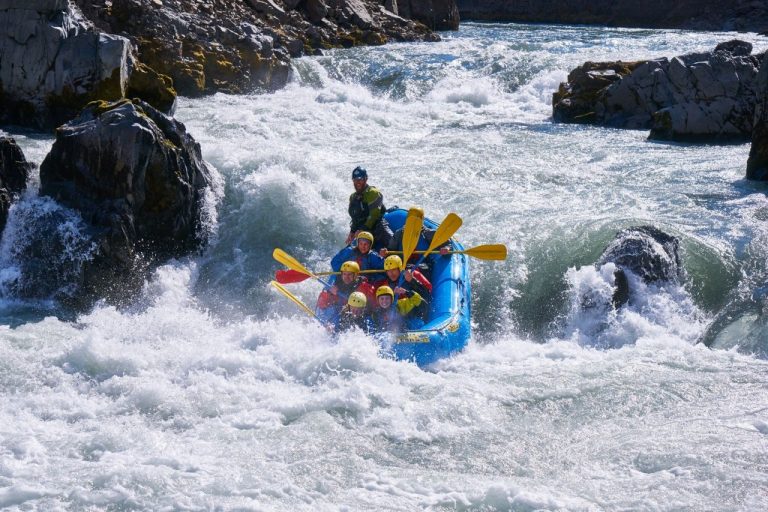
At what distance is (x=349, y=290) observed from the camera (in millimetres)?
7773

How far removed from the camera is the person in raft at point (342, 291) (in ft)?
25.1

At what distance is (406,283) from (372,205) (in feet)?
3.42

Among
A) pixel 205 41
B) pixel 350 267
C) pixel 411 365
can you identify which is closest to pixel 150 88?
pixel 205 41

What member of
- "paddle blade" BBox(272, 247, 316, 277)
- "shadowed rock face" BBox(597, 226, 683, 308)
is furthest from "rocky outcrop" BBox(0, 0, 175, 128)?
"shadowed rock face" BBox(597, 226, 683, 308)

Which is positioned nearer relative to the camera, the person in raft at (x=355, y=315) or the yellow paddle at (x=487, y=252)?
the person in raft at (x=355, y=315)

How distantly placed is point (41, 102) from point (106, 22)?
430cm

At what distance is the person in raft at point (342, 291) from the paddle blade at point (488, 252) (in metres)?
1.12

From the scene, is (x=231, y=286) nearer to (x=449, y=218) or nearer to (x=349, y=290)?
(x=349, y=290)

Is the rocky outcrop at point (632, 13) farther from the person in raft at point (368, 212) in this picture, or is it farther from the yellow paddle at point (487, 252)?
the person in raft at point (368, 212)

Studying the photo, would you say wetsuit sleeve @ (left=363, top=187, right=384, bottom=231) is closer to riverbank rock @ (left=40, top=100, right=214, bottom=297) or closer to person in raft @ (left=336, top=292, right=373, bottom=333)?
person in raft @ (left=336, top=292, right=373, bottom=333)

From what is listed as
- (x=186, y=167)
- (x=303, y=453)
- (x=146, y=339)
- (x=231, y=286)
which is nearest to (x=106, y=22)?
(x=186, y=167)

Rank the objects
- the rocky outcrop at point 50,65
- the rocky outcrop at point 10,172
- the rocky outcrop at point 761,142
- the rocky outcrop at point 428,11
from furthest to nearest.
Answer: the rocky outcrop at point 428,11 < the rocky outcrop at point 50,65 < the rocky outcrop at point 761,142 < the rocky outcrop at point 10,172

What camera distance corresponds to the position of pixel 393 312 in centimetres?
755

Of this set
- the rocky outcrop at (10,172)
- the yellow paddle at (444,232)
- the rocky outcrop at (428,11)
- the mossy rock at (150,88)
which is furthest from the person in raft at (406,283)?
the rocky outcrop at (428,11)
